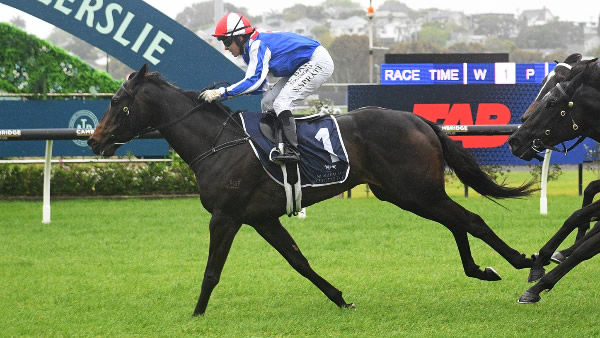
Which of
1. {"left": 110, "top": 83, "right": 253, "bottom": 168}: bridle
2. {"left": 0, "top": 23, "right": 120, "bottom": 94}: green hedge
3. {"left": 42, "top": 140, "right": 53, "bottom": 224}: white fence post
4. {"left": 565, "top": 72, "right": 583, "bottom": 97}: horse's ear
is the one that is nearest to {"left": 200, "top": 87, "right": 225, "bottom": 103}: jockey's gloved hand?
{"left": 110, "top": 83, "right": 253, "bottom": 168}: bridle

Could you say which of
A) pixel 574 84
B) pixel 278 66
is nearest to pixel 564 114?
→ pixel 574 84

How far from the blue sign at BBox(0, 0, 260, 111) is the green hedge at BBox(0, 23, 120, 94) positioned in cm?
65

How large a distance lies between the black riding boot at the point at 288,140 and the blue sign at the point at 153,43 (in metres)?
7.30

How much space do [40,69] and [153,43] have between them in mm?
Answer: 1822

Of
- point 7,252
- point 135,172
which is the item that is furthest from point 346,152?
point 135,172

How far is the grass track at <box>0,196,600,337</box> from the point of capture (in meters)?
5.59

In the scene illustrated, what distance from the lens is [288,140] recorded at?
5992mm

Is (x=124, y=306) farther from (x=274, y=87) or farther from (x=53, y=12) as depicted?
(x=53, y=12)

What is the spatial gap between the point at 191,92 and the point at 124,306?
1556 mm

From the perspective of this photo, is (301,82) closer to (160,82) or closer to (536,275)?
(160,82)

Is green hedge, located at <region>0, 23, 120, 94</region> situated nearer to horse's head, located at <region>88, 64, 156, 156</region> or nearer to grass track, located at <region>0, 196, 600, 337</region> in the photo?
grass track, located at <region>0, 196, 600, 337</region>

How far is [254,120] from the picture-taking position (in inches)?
245

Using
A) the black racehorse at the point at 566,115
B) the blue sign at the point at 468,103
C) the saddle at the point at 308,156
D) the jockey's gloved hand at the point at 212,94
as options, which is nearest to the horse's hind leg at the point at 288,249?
the saddle at the point at 308,156

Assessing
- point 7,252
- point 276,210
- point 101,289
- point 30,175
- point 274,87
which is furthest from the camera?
point 30,175
